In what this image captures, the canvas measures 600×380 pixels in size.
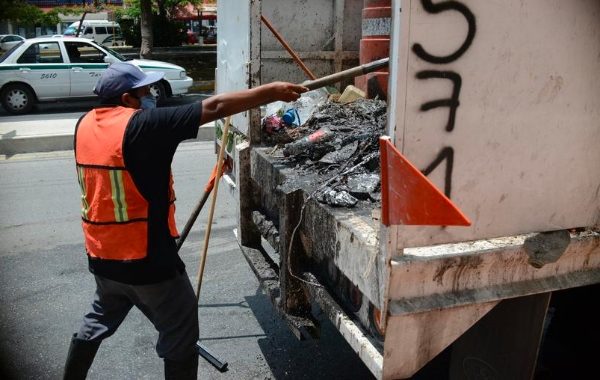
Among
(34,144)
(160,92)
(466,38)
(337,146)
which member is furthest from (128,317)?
(160,92)

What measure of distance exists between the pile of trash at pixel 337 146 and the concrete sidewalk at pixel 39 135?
5.49m

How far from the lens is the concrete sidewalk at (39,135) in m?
8.74

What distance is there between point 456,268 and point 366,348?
0.43 meters

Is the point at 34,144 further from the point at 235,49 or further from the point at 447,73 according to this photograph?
the point at 447,73

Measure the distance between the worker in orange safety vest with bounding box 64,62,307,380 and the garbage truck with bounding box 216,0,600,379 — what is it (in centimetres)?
72

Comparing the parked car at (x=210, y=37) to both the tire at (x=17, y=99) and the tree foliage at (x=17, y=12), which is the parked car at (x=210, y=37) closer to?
the tree foliage at (x=17, y=12)

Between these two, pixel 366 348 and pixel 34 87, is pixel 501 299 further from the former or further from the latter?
pixel 34 87

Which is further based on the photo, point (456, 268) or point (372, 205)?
point (372, 205)

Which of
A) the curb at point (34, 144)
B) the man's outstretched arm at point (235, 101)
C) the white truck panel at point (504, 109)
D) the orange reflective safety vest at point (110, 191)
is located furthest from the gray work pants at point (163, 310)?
the curb at point (34, 144)

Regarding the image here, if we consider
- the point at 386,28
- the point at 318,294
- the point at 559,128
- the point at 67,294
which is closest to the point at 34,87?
the point at 67,294

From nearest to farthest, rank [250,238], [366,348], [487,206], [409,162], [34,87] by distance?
[409,162] < [487,206] < [366,348] < [250,238] < [34,87]

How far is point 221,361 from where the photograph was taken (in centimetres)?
327

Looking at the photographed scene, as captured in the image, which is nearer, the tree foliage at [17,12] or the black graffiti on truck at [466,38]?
the black graffiti on truck at [466,38]

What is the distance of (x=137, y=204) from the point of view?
7.89 feet
